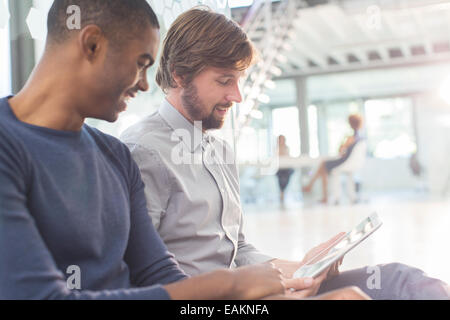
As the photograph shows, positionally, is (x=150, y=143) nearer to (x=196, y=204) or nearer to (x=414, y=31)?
(x=196, y=204)

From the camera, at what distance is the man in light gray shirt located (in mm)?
1082

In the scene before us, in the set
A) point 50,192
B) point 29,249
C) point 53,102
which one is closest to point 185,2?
point 53,102

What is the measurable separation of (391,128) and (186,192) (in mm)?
13901

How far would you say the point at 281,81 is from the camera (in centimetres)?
1188

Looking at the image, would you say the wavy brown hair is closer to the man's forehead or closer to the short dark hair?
the man's forehead

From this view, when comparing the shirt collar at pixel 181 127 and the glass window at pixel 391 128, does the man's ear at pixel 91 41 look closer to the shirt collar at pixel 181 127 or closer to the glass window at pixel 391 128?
the shirt collar at pixel 181 127

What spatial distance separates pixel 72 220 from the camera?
30.3 inches

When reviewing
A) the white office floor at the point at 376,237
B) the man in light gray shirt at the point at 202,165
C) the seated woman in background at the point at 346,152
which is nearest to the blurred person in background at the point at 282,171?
the seated woman in background at the point at 346,152

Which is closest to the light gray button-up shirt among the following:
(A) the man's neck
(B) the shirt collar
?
(B) the shirt collar

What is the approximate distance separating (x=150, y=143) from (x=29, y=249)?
21.2 inches

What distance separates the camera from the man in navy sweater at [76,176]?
67 centimetres

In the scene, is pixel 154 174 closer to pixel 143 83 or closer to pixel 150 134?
pixel 150 134

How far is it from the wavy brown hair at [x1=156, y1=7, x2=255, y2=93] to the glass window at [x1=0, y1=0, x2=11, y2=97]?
0.47 meters

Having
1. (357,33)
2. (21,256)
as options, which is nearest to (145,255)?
(21,256)
